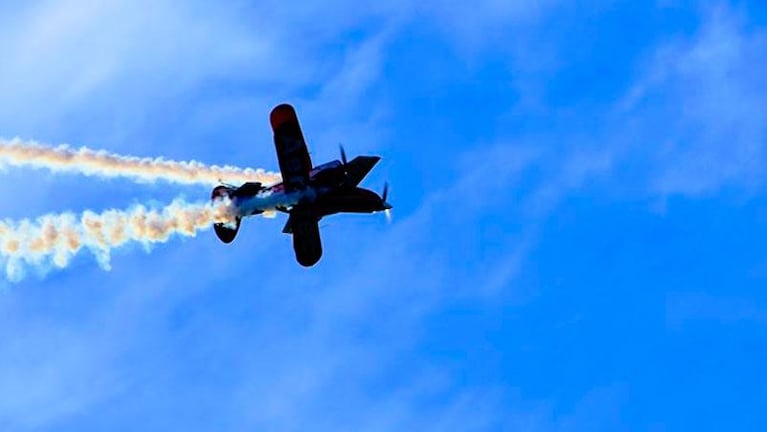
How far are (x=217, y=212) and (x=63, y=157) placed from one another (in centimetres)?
849

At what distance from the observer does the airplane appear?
6309 cm

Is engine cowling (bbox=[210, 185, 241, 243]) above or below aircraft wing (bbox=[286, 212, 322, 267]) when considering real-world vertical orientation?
above

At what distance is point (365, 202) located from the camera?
65.1 m

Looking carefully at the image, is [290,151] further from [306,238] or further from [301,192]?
[306,238]

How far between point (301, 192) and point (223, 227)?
5274 millimetres

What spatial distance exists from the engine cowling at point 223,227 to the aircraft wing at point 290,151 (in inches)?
158

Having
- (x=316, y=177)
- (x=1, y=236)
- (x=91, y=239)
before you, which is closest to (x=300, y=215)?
(x=316, y=177)

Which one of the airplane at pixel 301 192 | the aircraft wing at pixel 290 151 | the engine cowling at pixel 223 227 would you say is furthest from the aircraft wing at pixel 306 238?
the engine cowling at pixel 223 227

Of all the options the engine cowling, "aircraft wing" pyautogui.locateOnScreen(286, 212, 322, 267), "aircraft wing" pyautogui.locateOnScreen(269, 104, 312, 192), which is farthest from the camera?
the engine cowling

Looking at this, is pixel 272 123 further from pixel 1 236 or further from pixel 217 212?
pixel 1 236

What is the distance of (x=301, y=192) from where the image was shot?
63.1 m

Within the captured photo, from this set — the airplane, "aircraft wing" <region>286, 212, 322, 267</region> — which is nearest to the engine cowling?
the airplane

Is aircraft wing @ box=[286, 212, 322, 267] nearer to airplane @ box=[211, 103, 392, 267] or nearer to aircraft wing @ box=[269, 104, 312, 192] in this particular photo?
airplane @ box=[211, 103, 392, 267]

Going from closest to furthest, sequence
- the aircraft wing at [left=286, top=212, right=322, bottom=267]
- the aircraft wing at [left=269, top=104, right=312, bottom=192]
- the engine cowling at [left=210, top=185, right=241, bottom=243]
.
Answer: the aircraft wing at [left=269, top=104, right=312, bottom=192]
the aircraft wing at [left=286, top=212, right=322, bottom=267]
the engine cowling at [left=210, top=185, right=241, bottom=243]
